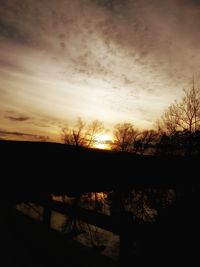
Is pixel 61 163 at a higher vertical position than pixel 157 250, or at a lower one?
higher

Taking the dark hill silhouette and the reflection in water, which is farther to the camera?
the reflection in water

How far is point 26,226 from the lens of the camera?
3607 mm

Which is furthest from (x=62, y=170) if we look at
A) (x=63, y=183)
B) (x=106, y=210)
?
(x=106, y=210)

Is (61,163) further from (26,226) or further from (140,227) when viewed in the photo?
(140,227)

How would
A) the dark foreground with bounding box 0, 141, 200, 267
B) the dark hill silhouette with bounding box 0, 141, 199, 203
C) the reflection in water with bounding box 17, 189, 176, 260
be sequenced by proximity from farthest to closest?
the reflection in water with bounding box 17, 189, 176, 260 → the dark hill silhouette with bounding box 0, 141, 199, 203 → the dark foreground with bounding box 0, 141, 200, 267

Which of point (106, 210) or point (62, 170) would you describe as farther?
point (106, 210)

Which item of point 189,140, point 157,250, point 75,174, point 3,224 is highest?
point 189,140

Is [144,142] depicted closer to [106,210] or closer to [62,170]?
[106,210]

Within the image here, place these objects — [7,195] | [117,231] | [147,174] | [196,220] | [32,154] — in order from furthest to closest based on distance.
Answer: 1. [196,220]
2. [147,174]
3. [7,195]
4. [32,154]
5. [117,231]

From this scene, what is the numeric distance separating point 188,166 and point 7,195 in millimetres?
4009

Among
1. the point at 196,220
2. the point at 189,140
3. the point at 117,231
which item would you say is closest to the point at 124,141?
the point at 189,140

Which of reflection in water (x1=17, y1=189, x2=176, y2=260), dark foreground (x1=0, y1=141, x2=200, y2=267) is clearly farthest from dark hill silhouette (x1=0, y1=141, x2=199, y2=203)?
reflection in water (x1=17, y1=189, x2=176, y2=260)

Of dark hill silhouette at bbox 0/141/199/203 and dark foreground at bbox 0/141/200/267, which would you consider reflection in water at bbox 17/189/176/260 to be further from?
dark hill silhouette at bbox 0/141/199/203

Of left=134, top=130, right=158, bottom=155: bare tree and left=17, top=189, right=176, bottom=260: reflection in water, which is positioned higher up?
left=134, top=130, right=158, bottom=155: bare tree
